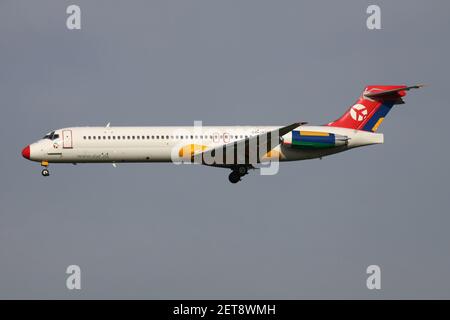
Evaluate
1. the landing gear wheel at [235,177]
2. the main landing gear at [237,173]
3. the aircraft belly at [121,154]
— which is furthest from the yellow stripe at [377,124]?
the aircraft belly at [121,154]

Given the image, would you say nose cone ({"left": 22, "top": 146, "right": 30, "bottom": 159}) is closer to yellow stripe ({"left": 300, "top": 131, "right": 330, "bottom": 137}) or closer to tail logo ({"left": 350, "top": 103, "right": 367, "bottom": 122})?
yellow stripe ({"left": 300, "top": 131, "right": 330, "bottom": 137})

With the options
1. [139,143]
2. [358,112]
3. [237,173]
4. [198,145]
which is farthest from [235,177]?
[358,112]

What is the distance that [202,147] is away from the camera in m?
56.3

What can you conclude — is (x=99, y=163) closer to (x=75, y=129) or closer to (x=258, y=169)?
(x=75, y=129)

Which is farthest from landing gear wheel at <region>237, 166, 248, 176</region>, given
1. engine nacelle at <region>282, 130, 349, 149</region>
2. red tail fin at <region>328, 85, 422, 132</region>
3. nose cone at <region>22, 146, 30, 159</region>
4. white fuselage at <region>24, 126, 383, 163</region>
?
nose cone at <region>22, 146, 30, 159</region>

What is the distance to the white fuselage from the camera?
185ft

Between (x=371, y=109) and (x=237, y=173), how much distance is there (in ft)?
30.8

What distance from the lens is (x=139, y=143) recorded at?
185 feet

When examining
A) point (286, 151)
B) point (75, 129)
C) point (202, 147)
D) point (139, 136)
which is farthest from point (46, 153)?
point (286, 151)

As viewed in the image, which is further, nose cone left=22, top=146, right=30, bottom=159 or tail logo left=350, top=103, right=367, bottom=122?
tail logo left=350, top=103, right=367, bottom=122

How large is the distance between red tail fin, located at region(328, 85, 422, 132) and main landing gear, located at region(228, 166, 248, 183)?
6.41 metres

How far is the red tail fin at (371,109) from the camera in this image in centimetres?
5834

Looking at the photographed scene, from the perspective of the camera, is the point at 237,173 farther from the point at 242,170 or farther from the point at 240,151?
the point at 240,151

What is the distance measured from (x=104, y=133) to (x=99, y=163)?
1.88 m
